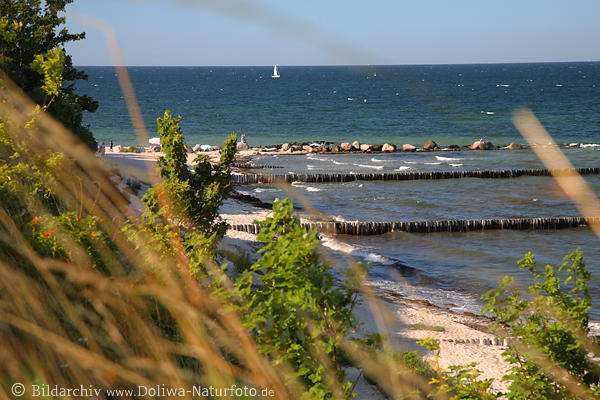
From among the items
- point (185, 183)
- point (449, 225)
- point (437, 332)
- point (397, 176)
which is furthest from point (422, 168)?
point (185, 183)

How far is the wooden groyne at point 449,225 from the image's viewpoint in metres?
22.5

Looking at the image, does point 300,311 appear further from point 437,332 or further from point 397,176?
point 397,176

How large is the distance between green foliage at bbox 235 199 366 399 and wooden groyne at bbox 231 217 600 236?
1778 cm

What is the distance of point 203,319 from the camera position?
18.2 feet

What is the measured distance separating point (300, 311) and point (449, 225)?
2026 cm

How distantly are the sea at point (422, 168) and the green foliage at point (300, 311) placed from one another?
139 cm

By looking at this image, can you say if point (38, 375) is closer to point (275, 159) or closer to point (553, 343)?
point (553, 343)

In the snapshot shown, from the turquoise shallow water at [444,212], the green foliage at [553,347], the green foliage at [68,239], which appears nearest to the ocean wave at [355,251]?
the turquoise shallow water at [444,212]

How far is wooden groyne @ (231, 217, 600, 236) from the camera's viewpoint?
2252cm

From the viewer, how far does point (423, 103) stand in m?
101

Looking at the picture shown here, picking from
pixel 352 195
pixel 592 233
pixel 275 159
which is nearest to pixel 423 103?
pixel 275 159

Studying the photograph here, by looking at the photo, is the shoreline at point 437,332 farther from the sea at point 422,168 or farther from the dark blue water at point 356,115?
the dark blue water at point 356,115

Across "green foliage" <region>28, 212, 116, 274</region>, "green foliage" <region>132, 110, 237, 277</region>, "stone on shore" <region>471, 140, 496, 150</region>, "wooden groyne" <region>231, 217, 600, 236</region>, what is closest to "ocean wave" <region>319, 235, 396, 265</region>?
"wooden groyne" <region>231, 217, 600, 236</region>

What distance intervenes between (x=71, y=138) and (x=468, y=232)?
53.1 ft
